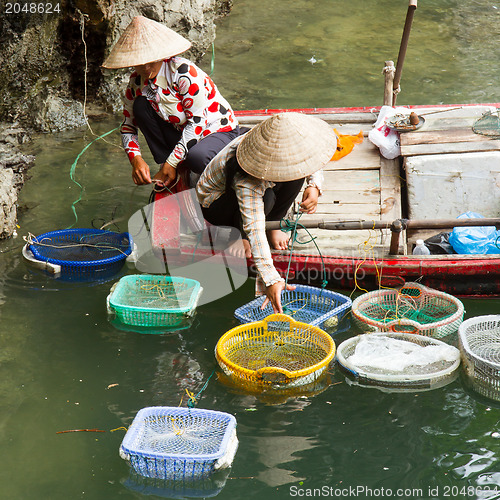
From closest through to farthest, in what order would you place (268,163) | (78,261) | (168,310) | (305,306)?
(268,163) → (168,310) → (305,306) → (78,261)

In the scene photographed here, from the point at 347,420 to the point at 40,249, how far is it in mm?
2617

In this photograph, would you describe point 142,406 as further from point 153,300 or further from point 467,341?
point 467,341

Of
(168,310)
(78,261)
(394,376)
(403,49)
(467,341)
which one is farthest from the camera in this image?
(403,49)

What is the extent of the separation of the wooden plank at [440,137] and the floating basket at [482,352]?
5.57ft

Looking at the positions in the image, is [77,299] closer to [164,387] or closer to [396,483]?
[164,387]

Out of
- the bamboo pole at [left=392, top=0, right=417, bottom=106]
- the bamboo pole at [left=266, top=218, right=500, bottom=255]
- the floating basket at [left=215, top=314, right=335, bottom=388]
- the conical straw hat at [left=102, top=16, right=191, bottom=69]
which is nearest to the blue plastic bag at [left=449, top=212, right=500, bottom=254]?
the bamboo pole at [left=266, top=218, right=500, bottom=255]

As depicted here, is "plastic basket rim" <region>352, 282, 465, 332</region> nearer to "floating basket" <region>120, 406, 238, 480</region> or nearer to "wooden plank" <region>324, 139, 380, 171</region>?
"floating basket" <region>120, 406, 238, 480</region>

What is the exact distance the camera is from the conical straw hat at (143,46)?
4547 millimetres

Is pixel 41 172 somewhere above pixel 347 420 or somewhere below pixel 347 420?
above

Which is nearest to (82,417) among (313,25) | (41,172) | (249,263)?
(249,263)

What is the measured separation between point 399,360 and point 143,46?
8.28 ft

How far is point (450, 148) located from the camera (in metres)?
5.31

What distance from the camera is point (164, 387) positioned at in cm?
411


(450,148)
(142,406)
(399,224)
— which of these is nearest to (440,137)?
(450,148)
